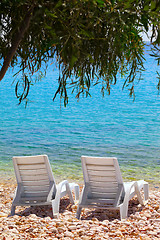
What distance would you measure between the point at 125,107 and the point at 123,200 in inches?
1134

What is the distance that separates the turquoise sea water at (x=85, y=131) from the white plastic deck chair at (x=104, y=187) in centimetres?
202

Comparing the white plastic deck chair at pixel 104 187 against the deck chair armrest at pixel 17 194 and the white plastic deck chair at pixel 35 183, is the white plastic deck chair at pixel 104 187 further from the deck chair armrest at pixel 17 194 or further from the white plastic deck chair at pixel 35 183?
the deck chair armrest at pixel 17 194

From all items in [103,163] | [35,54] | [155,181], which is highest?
[35,54]

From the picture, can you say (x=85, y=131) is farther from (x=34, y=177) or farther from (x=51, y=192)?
(x=51, y=192)

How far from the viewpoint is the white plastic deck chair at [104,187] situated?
558 centimetres

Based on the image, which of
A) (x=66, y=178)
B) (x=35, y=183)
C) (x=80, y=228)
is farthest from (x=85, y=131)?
(x=80, y=228)

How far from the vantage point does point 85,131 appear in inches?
880

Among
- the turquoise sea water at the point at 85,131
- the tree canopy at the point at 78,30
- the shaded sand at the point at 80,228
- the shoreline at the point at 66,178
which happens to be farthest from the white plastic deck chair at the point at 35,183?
the shoreline at the point at 66,178

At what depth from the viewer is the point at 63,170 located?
38.0 ft

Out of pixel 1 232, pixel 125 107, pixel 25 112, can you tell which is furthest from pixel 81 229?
pixel 125 107

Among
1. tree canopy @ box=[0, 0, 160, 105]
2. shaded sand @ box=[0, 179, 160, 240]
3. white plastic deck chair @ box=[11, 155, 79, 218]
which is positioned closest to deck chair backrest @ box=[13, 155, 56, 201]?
white plastic deck chair @ box=[11, 155, 79, 218]

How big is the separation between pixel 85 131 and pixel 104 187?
54.2 feet

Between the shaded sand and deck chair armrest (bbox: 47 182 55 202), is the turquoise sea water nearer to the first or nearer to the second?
the shaded sand

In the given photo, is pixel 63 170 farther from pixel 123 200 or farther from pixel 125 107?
pixel 125 107
